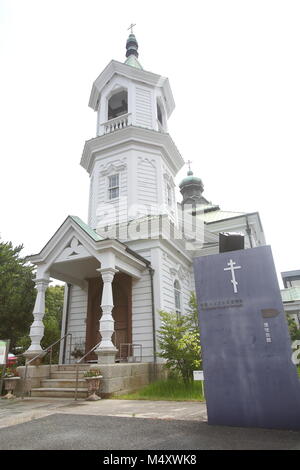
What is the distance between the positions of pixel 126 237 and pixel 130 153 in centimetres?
470

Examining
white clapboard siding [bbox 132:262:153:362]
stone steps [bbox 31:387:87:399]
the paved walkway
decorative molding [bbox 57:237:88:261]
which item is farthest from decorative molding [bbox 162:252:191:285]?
the paved walkway

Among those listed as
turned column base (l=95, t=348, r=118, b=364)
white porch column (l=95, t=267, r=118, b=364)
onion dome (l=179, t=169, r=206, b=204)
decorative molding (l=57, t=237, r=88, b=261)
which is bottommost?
turned column base (l=95, t=348, r=118, b=364)

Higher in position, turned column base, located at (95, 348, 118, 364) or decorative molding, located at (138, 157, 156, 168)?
decorative molding, located at (138, 157, 156, 168)

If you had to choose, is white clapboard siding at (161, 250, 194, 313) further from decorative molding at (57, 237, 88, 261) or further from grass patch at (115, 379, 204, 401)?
decorative molding at (57, 237, 88, 261)

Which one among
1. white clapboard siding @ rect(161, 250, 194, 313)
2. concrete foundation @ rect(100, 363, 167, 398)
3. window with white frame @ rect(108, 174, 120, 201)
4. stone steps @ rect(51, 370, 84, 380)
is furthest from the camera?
window with white frame @ rect(108, 174, 120, 201)

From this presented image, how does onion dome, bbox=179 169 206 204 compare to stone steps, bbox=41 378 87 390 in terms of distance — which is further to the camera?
onion dome, bbox=179 169 206 204

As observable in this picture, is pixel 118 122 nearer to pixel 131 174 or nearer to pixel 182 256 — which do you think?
pixel 131 174

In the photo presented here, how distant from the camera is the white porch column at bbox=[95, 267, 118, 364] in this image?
8.23 metres

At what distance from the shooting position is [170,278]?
1243 centimetres

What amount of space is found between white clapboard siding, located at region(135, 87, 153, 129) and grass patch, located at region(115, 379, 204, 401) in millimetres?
12362

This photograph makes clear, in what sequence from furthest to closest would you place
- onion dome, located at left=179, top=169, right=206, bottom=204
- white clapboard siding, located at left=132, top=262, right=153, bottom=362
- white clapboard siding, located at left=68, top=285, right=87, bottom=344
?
1. onion dome, located at left=179, top=169, right=206, bottom=204
2. white clapboard siding, located at left=68, top=285, right=87, bottom=344
3. white clapboard siding, located at left=132, top=262, right=153, bottom=362

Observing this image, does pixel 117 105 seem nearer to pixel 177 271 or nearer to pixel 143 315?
pixel 177 271

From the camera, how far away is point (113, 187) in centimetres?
1461

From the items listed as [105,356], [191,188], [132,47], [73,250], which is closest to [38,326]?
[73,250]
